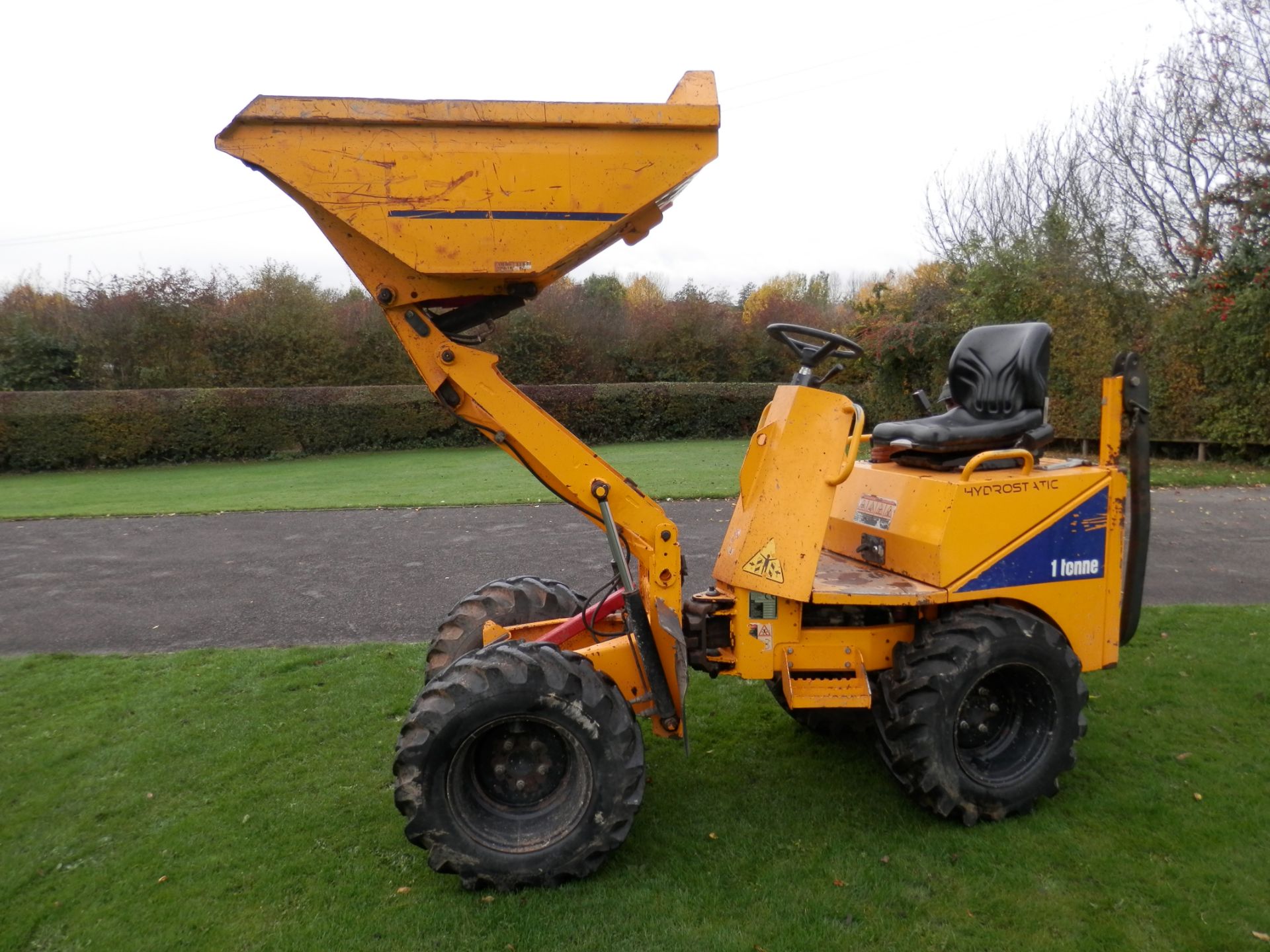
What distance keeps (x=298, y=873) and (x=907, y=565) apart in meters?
2.88

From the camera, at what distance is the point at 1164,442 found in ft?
52.4

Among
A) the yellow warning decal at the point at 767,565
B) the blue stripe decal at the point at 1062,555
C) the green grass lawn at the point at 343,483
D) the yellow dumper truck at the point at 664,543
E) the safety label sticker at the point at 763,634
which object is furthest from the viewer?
the green grass lawn at the point at 343,483

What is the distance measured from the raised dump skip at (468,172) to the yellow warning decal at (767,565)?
4.69ft

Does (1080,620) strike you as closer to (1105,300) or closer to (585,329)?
(1105,300)

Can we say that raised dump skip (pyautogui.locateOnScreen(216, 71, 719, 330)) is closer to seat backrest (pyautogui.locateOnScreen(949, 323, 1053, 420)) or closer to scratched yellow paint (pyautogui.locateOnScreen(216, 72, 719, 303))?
scratched yellow paint (pyautogui.locateOnScreen(216, 72, 719, 303))

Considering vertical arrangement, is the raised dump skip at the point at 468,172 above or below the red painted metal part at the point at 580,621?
above

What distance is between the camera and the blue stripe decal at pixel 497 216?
3.24 meters

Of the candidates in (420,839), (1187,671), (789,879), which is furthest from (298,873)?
(1187,671)

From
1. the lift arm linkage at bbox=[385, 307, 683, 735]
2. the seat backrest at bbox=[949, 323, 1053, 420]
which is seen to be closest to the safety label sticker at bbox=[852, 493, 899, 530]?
the seat backrest at bbox=[949, 323, 1053, 420]

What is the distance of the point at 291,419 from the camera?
21.8 metres

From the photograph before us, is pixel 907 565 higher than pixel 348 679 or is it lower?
higher

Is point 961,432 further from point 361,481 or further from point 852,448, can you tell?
point 361,481

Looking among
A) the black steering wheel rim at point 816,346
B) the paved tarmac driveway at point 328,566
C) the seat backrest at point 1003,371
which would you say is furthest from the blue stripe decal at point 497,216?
the paved tarmac driveway at point 328,566

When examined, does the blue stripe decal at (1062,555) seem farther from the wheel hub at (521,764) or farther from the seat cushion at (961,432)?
the wheel hub at (521,764)
